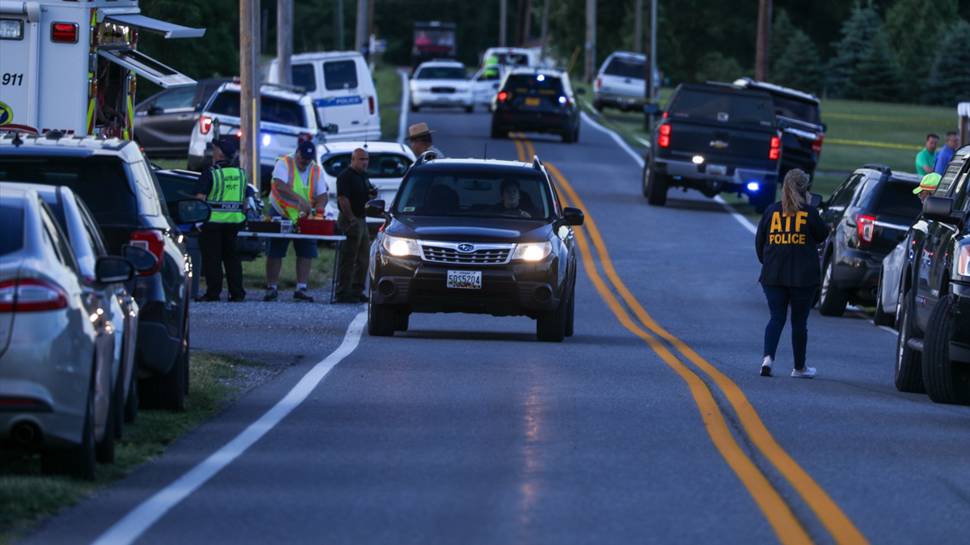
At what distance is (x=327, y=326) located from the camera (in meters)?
21.2

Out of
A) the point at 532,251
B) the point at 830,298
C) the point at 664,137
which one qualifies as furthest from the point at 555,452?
the point at 664,137

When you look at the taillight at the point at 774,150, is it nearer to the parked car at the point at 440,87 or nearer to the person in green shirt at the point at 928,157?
the person in green shirt at the point at 928,157

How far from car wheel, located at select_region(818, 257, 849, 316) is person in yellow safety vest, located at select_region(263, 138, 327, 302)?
5.94 meters

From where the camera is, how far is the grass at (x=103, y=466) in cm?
959

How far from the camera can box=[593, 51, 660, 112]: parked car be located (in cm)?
7250

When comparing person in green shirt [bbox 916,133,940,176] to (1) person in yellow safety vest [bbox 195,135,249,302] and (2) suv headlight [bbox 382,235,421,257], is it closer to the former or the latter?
(1) person in yellow safety vest [bbox 195,135,249,302]

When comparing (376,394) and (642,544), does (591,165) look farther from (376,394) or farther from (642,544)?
(642,544)

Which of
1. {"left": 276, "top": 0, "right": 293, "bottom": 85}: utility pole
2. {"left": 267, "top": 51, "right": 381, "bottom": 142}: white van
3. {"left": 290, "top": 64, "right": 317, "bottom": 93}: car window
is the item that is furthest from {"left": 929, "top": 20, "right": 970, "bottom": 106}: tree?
{"left": 276, "top": 0, "right": 293, "bottom": 85}: utility pole

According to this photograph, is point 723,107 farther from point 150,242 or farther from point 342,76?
point 150,242

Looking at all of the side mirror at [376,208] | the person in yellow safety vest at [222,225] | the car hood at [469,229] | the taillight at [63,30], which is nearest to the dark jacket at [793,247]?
the car hood at [469,229]

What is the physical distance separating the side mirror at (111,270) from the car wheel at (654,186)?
29012 millimetres

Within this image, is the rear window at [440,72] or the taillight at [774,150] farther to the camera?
the rear window at [440,72]

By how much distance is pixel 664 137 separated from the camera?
38.5 m

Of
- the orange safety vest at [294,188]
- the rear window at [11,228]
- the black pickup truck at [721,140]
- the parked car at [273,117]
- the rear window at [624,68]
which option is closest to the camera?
the rear window at [11,228]
